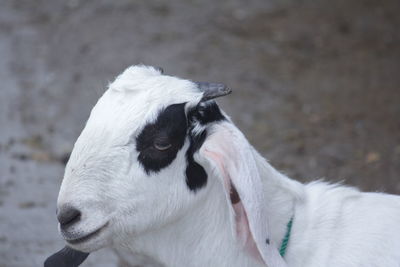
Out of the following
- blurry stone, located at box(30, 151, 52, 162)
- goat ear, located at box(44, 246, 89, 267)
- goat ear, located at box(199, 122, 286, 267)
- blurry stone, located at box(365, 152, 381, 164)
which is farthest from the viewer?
blurry stone, located at box(30, 151, 52, 162)

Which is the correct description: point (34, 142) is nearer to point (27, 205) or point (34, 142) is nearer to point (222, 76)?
point (27, 205)

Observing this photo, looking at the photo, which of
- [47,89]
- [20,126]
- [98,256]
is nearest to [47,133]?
[20,126]

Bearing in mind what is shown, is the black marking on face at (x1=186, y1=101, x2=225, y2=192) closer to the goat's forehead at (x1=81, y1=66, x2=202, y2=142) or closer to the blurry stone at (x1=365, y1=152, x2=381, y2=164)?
the goat's forehead at (x1=81, y1=66, x2=202, y2=142)

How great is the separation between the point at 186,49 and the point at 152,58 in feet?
1.41

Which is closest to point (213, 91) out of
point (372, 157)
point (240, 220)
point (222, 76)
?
point (240, 220)

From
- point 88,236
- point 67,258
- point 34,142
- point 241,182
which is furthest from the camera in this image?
point 34,142

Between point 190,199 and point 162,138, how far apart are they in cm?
30

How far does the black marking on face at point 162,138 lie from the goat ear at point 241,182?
0.38ft

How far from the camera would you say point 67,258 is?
3.34 m

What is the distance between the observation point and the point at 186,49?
7.88 meters

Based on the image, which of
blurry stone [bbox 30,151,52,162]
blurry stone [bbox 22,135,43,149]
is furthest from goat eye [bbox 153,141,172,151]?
blurry stone [bbox 22,135,43,149]

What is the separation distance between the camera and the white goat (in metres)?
2.88

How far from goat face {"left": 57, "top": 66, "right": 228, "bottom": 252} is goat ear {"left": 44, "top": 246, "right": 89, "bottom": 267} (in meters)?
0.34

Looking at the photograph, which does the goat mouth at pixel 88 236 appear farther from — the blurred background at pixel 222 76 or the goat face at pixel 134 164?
the blurred background at pixel 222 76
